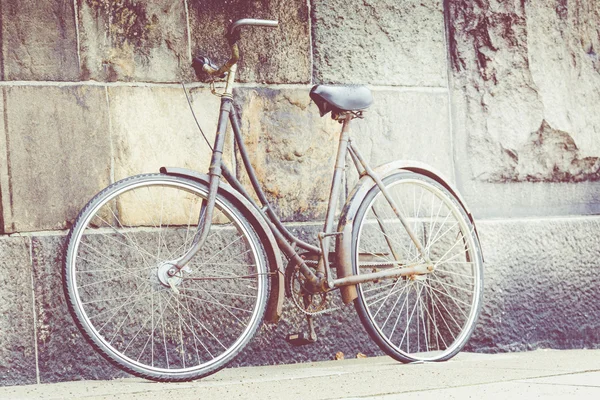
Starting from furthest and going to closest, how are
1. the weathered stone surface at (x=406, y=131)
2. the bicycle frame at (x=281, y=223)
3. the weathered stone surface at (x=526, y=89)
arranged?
the weathered stone surface at (x=526, y=89), the weathered stone surface at (x=406, y=131), the bicycle frame at (x=281, y=223)

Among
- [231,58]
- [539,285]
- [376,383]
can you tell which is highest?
[231,58]

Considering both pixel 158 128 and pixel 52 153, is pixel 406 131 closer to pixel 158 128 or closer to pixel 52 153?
pixel 158 128

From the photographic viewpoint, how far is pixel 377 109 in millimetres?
5098

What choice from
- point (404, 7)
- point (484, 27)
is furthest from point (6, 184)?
point (484, 27)

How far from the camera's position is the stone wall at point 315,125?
171 inches

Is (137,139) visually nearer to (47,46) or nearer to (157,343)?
(47,46)

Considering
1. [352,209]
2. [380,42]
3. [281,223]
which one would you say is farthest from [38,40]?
[380,42]

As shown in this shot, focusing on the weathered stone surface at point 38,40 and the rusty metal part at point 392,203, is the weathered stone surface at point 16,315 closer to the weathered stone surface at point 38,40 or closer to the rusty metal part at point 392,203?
the weathered stone surface at point 38,40

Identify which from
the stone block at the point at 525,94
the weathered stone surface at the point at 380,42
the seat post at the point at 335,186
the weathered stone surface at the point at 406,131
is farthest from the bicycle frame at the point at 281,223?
the stone block at the point at 525,94

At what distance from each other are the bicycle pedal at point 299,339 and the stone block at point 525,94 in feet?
4.56

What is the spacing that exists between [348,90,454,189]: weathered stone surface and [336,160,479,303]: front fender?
355 millimetres

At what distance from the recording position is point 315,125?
495cm

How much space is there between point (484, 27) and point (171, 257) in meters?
2.19

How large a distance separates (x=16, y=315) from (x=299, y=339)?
1.29m
